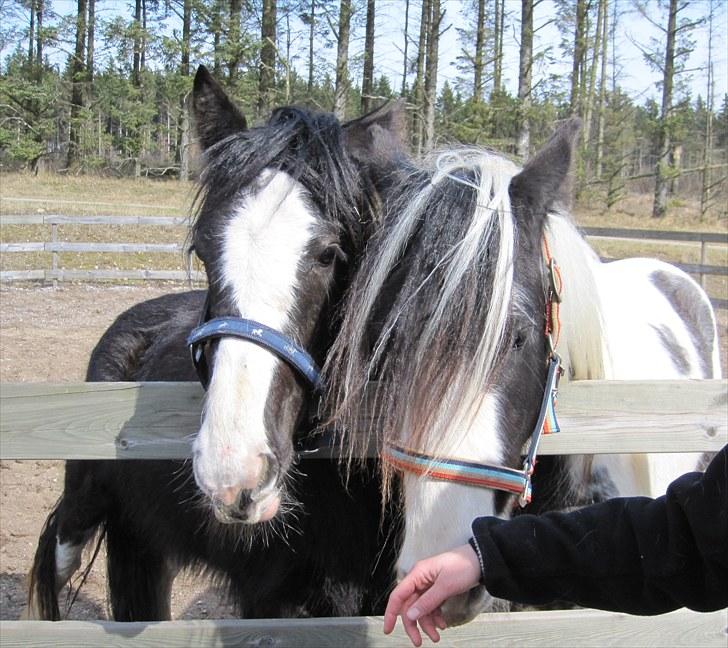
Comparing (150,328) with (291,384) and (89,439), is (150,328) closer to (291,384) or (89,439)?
(89,439)

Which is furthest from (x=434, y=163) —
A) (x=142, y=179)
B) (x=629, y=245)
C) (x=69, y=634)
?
(x=142, y=179)

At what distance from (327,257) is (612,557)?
106 cm

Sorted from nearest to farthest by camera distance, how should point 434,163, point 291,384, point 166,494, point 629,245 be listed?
point 291,384
point 434,163
point 166,494
point 629,245

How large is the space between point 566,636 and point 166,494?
60.7 inches

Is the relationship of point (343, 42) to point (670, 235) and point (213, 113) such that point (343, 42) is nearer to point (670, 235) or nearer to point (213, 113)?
point (670, 235)

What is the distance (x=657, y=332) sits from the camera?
292cm

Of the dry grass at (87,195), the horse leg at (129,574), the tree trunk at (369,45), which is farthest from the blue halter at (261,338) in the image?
the tree trunk at (369,45)

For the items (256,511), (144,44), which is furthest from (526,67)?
(256,511)

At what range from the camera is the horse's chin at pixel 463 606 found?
1646mm

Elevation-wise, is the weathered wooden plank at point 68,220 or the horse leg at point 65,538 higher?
the weathered wooden plank at point 68,220

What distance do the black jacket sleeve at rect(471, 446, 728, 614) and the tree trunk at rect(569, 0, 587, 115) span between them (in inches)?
1001

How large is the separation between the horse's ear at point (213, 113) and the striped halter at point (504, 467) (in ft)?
3.90

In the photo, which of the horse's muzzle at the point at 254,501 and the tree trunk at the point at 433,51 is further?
the tree trunk at the point at 433,51

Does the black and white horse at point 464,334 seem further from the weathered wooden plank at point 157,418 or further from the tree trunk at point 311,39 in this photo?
the tree trunk at point 311,39
